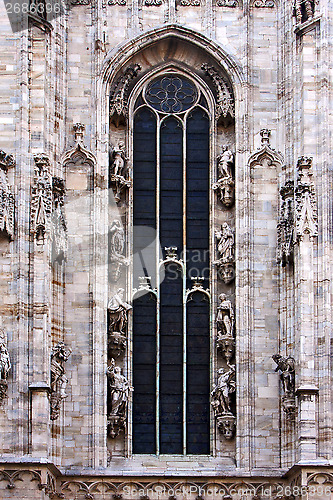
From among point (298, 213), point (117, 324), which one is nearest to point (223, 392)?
point (117, 324)

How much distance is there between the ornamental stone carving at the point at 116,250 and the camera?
31.3 metres

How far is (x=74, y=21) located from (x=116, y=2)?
0.85m

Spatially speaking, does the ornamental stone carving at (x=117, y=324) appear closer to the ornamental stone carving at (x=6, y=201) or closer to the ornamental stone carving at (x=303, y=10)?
the ornamental stone carving at (x=6, y=201)

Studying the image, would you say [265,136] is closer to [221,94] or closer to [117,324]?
[221,94]

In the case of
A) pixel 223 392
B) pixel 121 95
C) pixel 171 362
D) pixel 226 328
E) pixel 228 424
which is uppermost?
pixel 121 95

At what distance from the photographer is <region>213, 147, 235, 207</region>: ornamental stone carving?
31.7m

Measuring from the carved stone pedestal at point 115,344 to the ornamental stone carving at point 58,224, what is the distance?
159 cm

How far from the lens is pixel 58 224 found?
30859 mm

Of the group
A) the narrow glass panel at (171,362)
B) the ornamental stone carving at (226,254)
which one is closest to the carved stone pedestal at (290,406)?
the narrow glass panel at (171,362)

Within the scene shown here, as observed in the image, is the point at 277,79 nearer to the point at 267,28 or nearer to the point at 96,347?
the point at 267,28

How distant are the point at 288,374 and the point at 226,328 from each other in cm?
152

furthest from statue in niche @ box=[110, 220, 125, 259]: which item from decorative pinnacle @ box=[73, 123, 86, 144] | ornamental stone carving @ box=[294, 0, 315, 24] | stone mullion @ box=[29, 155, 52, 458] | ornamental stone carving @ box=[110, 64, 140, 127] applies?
ornamental stone carving @ box=[294, 0, 315, 24]

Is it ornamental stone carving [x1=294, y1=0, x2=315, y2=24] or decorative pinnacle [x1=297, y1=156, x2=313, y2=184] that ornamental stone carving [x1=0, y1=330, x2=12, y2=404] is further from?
ornamental stone carving [x1=294, y1=0, x2=315, y2=24]

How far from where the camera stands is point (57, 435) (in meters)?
30.0
